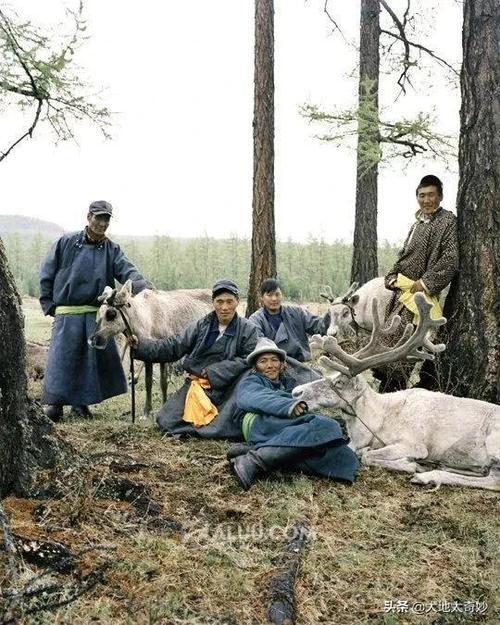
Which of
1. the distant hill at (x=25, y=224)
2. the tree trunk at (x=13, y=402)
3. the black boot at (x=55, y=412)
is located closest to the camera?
the tree trunk at (x=13, y=402)

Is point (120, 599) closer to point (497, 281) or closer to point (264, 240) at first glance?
point (497, 281)

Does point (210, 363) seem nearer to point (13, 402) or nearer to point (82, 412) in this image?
point (82, 412)

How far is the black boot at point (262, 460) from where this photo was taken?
4684mm

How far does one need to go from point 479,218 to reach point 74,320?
4.16 metres

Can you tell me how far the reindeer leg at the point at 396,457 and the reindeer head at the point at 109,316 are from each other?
315 cm

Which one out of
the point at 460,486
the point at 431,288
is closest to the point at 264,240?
the point at 431,288

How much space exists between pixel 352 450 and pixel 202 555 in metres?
2.03

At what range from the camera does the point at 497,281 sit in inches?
230

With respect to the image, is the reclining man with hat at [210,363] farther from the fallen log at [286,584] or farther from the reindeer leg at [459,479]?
the fallen log at [286,584]

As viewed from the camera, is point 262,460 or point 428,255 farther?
point 428,255

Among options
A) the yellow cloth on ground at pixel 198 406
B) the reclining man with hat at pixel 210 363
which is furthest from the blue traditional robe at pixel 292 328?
the yellow cloth on ground at pixel 198 406

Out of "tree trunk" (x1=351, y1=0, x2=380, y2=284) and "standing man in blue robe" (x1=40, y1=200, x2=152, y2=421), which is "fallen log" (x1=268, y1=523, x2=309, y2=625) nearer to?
"standing man in blue robe" (x1=40, y1=200, x2=152, y2=421)

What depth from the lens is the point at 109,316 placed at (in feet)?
23.4

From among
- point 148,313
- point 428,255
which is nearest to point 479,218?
point 428,255
